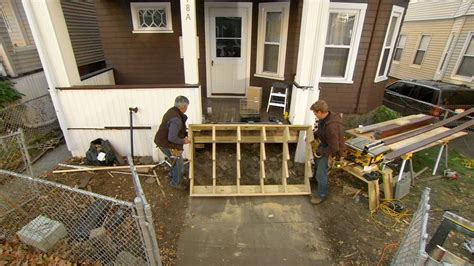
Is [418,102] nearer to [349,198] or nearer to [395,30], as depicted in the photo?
[395,30]

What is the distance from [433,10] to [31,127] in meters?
17.5

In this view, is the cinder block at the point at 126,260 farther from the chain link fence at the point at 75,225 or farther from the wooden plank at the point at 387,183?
the wooden plank at the point at 387,183

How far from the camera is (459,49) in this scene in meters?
10.6

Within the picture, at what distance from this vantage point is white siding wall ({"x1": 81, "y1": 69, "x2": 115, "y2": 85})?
5.79m

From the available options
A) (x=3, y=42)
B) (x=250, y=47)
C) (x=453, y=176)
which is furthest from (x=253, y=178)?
(x=3, y=42)

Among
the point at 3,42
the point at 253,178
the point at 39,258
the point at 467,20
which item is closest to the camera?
the point at 39,258

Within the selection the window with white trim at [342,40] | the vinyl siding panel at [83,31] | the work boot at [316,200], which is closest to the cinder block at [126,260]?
the work boot at [316,200]

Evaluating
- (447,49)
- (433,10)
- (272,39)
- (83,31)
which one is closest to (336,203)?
(272,39)

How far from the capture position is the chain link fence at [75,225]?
284 cm

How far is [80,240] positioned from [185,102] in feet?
8.07

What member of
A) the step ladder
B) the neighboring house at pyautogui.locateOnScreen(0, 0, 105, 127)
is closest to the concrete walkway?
the step ladder

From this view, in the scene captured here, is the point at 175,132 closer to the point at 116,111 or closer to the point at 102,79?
the point at 116,111

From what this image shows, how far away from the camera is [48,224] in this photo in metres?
3.26

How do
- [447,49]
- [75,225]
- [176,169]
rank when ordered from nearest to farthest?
[75,225], [176,169], [447,49]
